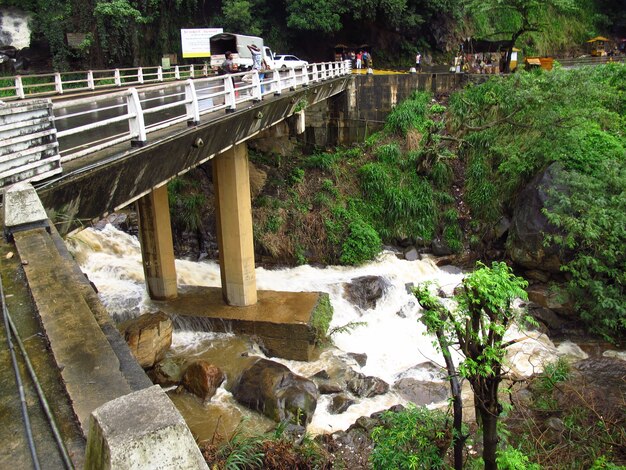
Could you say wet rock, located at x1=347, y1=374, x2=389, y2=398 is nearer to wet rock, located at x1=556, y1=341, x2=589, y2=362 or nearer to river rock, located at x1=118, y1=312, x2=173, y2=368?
river rock, located at x1=118, y1=312, x2=173, y2=368

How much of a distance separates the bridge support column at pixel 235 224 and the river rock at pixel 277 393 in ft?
9.94

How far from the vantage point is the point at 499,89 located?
2097cm

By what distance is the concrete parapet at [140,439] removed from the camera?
1.94 m

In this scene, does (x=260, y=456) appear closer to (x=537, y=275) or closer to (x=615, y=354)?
(x=615, y=354)

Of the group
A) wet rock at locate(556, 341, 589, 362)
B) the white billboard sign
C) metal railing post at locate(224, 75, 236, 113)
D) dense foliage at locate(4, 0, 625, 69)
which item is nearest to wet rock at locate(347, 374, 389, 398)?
wet rock at locate(556, 341, 589, 362)

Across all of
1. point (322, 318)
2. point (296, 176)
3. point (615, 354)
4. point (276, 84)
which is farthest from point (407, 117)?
point (615, 354)

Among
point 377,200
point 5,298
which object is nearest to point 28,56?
point 377,200

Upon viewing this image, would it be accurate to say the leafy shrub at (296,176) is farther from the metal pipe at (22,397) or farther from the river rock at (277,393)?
the metal pipe at (22,397)

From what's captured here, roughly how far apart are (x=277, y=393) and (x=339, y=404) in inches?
51.1

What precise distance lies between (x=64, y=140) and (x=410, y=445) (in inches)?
262

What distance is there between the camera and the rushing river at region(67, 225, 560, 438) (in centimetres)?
1034

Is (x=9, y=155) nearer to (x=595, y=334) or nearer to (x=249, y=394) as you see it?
(x=249, y=394)

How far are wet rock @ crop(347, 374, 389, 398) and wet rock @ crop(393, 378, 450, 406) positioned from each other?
12.7 inches

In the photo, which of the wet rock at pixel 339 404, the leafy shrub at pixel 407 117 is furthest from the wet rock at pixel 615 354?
the leafy shrub at pixel 407 117
